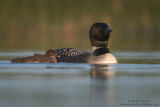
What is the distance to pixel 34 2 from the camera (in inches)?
2559

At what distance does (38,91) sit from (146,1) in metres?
55.2

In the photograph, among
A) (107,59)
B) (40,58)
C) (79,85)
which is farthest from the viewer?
(40,58)

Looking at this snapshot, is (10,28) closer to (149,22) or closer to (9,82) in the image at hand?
(149,22)

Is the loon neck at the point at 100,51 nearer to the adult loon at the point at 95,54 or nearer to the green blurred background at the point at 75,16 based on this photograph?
the adult loon at the point at 95,54

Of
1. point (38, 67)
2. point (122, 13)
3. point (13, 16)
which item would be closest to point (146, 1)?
point (122, 13)

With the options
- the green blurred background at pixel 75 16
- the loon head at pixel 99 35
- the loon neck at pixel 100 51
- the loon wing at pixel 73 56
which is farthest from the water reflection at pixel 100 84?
the green blurred background at pixel 75 16

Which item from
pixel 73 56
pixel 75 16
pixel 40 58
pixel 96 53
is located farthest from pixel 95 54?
pixel 75 16

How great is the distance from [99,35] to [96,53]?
49 centimetres

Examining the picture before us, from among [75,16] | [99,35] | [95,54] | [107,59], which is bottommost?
[107,59]

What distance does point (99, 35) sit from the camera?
14.9 meters

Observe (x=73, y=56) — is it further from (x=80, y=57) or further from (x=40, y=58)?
(x=40, y=58)

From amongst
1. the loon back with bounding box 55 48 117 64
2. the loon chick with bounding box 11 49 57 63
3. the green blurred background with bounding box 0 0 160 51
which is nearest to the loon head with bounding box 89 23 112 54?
the loon back with bounding box 55 48 117 64

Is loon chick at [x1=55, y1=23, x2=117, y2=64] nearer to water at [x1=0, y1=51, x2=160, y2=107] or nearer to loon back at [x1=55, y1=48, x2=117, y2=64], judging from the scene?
loon back at [x1=55, y1=48, x2=117, y2=64]

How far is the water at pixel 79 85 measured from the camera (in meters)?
8.75
